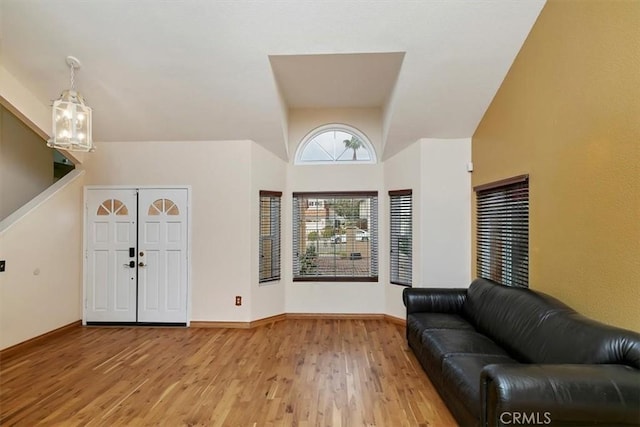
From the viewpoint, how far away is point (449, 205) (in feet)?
14.3

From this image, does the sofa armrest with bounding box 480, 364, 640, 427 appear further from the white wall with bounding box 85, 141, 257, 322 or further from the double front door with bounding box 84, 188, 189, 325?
the double front door with bounding box 84, 188, 189, 325

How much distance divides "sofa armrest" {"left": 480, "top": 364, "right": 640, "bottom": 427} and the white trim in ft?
16.3

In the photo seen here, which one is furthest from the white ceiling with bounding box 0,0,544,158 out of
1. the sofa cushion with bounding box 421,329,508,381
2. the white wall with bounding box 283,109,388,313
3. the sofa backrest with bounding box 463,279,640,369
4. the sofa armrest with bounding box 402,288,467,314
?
the sofa cushion with bounding box 421,329,508,381

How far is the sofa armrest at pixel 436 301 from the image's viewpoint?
364 cm

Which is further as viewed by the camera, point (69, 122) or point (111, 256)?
point (111, 256)

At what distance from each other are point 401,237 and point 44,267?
4.76 m

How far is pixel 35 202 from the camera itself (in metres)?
4.04

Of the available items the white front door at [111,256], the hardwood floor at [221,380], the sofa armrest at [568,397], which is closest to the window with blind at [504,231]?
the hardwood floor at [221,380]

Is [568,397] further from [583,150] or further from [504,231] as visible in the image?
[504,231]

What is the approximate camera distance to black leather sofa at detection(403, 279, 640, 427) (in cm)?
154

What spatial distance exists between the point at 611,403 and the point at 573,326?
0.61 meters

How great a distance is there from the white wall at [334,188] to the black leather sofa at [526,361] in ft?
4.83

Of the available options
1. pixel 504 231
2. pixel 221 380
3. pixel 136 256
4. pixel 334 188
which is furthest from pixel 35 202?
pixel 504 231

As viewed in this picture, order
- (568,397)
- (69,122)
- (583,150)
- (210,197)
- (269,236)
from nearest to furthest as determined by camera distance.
→ (568,397) < (583,150) < (69,122) < (210,197) < (269,236)
